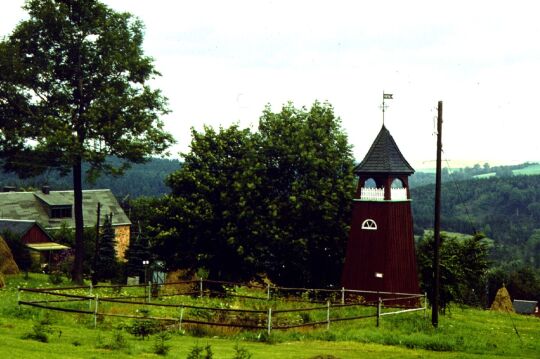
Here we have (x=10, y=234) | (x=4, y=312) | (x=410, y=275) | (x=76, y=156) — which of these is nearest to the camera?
(x=4, y=312)

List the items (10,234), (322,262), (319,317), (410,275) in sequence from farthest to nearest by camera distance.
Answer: (10,234) < (322,262) < (410,275) < (319,317)

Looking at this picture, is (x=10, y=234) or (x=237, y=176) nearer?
(x=237, y=176)

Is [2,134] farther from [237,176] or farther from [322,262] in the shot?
[322,262]

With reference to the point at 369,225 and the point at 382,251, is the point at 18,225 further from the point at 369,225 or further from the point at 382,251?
the point at 382,251

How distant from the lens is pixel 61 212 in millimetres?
102500

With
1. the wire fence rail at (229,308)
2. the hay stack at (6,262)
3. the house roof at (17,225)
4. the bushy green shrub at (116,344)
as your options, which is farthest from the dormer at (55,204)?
the bushy green shrub at (116,344)

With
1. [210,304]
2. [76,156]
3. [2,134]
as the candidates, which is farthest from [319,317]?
[2,134]

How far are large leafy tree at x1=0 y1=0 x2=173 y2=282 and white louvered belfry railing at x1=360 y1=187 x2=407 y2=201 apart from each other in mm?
15411

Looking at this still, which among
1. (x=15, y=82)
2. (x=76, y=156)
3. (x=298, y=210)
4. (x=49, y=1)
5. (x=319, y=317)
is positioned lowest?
(x=319, y=317)

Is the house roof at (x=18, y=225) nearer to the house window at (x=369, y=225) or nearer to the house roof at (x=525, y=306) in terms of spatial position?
the house window at (x=369, y=225)

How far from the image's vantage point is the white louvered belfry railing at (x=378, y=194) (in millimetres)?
44438

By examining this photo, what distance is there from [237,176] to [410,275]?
13.8m

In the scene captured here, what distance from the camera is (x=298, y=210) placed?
159ft

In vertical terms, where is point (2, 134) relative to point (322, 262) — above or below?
above
